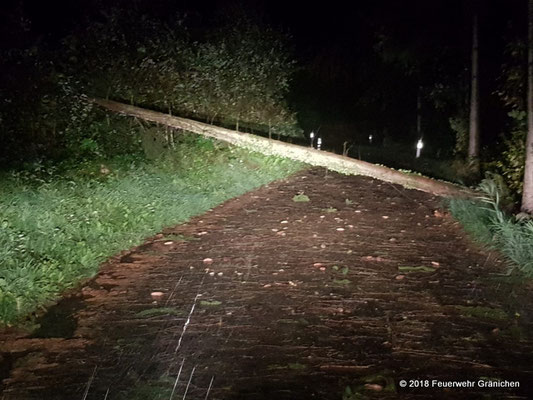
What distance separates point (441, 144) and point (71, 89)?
12974 mm

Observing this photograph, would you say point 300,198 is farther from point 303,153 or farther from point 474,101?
point 474,101

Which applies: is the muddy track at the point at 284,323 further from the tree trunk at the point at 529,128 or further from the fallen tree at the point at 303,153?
the fallen tree at the point at 303,153

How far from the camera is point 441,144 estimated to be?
757 inches

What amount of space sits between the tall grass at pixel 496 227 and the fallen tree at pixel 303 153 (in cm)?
44

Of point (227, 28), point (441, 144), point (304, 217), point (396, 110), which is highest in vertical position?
point (227, 28)

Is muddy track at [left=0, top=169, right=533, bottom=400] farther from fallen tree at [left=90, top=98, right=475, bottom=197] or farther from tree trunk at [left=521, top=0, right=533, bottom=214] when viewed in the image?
fallen tree at [left=90, top=98, right=475, bottom=197]

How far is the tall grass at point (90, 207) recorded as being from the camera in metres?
5.80

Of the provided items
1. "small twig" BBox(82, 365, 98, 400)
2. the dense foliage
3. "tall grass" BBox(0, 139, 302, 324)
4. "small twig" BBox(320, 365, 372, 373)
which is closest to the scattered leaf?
"tall grass" BBox(0, 139, 302, 324)

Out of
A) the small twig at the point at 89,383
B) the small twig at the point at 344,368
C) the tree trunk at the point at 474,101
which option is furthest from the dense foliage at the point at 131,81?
the small twig at the point at 344,368

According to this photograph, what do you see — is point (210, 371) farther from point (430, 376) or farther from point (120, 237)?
point (120, 237)

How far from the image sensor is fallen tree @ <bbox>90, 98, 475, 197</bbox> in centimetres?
979

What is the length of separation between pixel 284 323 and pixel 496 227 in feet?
12.6

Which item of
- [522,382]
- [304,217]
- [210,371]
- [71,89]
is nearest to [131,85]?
[71,89]

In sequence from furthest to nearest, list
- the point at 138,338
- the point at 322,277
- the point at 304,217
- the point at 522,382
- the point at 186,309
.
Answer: the point at 304,217
the point at 322,277
the point at 186,309
the point at 138,338
the point at 522,382
